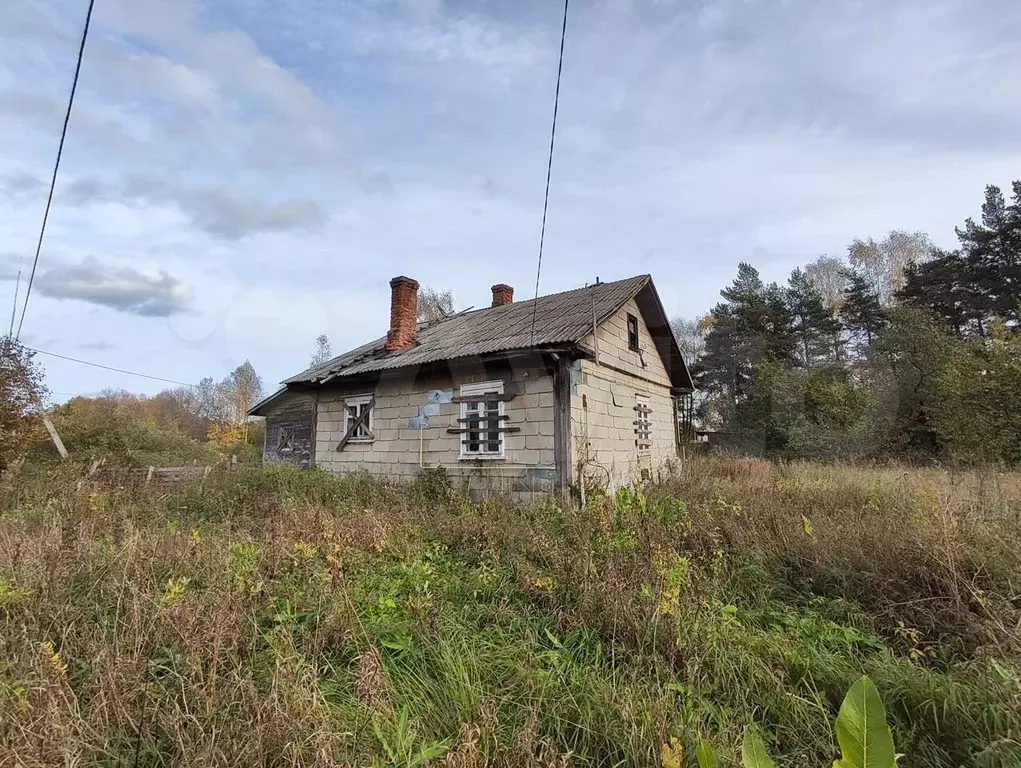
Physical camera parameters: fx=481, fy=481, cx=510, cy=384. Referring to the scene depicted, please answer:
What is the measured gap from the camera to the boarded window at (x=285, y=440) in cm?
1397

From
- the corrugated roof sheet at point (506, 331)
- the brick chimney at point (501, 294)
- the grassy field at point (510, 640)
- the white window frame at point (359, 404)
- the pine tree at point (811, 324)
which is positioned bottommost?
the grassy field at point (510, 640)

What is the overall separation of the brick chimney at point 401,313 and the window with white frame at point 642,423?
6182 mm

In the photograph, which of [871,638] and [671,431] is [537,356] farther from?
[671,431]

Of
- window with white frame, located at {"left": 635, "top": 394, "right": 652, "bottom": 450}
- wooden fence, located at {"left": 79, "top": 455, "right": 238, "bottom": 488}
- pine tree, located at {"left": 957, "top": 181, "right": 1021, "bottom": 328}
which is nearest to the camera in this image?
wooden fence, located at {"left": 79, "top": 455, "right": 238, "bottom": 488}

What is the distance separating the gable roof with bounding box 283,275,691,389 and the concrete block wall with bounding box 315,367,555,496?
1.86 ft

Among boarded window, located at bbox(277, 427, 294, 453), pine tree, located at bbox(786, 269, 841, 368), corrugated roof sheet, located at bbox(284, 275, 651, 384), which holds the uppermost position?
pine tree, located at bbox(786, 269, 841, 368)

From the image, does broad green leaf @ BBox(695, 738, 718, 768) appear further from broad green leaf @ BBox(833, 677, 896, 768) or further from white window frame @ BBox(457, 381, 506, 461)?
white window frame @ BBox(457, 381, 506, 461)

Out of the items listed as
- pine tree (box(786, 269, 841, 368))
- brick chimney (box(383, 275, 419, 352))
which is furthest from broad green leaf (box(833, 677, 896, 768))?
pine tree (box(786, 269, 841, 368))

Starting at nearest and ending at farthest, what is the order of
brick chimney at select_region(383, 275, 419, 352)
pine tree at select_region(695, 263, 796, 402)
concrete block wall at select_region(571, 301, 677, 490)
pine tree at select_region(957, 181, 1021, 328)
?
1. concrete block wall at select_region(571, 301, 677, 490)
2. brick chimney at select_region(383, 275, 419, 352)
3. pine tree at select_region(957, 181, 1021, 328)
4. pine tree at select_region(695, 263, 796, 402)

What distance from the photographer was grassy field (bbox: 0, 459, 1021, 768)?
2266 mm

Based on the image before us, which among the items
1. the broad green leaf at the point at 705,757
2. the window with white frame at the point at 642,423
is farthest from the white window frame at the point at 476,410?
the broad green leaf at the point at 705,757

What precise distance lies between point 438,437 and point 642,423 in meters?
5.37

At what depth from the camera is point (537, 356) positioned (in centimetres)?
908

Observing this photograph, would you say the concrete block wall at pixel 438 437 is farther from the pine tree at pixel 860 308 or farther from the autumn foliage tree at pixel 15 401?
the pine tree at pixel 860 308
